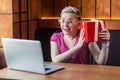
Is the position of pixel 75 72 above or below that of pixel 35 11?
below

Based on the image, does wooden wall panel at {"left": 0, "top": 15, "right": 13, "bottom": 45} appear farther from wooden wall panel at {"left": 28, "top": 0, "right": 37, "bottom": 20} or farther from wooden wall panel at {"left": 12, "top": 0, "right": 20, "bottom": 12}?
→ wooden wall panel at {"left": 28, "top": 0, "right": 37, "bottom": 20}

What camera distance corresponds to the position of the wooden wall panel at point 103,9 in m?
→ 3.43

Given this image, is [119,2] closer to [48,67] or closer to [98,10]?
[98,10]

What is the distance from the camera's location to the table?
1778 millimetres

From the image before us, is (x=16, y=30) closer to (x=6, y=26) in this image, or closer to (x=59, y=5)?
(x=6, y=26)

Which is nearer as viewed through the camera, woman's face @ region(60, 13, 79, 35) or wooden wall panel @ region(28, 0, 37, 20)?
woman's face @ region(60, 13, 79, 35)

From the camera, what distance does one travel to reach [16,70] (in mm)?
2006

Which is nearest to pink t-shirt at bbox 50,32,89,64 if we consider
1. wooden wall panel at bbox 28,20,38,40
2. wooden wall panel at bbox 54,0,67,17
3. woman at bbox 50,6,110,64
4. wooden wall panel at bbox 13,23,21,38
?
woman at bbox 50,6,110,64

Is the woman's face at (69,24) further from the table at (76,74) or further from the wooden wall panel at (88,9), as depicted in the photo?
the wooden wall panel at (88,9)

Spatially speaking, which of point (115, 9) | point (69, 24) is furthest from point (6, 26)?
point (115, 9)

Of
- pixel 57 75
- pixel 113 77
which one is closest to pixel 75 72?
pixel 57 75

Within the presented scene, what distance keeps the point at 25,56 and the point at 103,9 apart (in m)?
1.81

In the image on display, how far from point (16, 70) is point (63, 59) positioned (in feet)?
1.58

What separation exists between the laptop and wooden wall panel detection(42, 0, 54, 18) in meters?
1.75
